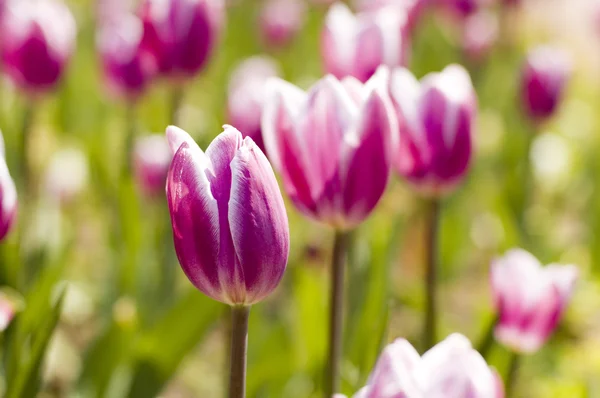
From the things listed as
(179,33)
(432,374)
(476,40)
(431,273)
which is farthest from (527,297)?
(476,40)

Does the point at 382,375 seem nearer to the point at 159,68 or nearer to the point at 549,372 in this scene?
the point at 159,68

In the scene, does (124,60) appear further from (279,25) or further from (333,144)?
(279,25)

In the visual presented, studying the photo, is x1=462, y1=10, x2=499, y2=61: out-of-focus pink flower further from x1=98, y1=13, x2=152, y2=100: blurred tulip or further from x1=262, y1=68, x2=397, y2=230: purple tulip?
x1=262, y1=68, x2=397, y2=230: purple tulip

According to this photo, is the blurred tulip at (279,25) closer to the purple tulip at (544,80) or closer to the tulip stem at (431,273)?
the purple tulip at (544,80)

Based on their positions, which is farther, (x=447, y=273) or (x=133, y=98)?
(x=447, y=273)

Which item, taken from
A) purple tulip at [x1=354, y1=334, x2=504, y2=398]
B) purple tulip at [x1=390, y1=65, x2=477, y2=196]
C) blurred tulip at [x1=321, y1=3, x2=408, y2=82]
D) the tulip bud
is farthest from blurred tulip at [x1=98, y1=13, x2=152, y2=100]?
purple tulip at [x1=354, y1=334, x2=504, y2=398]

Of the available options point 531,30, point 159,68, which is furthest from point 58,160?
point 531,30

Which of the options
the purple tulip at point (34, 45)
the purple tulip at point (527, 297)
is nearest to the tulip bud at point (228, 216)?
the purple tulip at point (527, 297)
